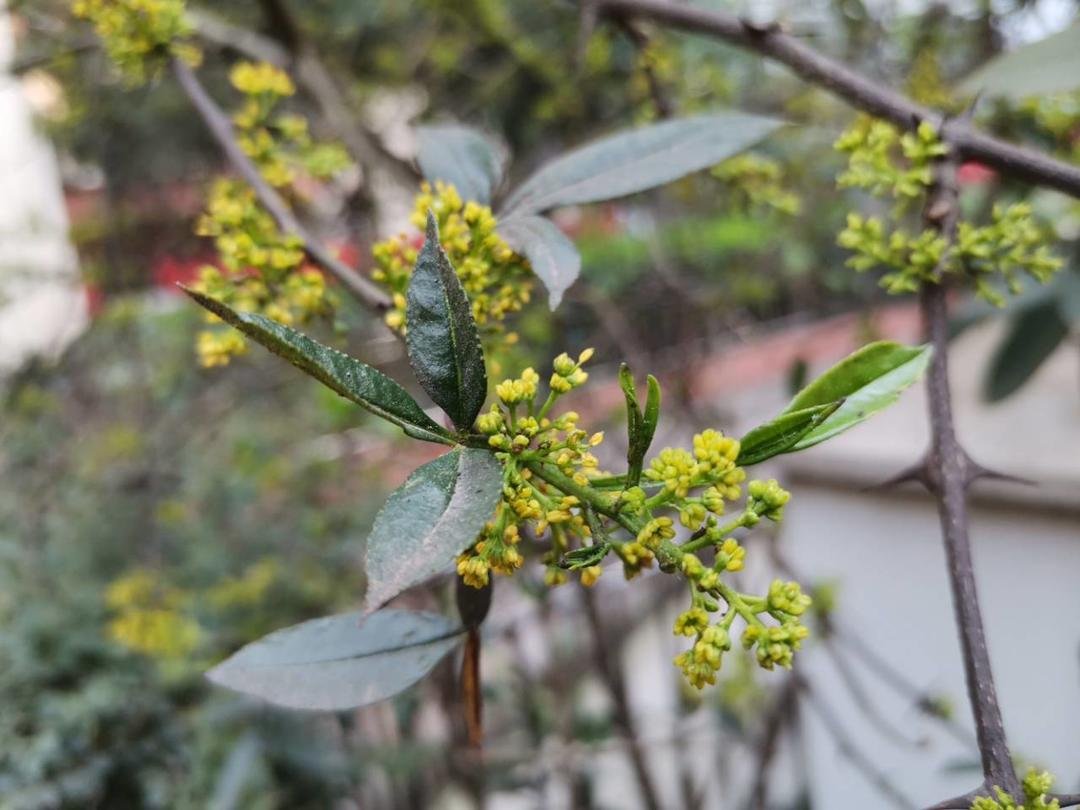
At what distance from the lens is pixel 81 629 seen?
4.50 feet

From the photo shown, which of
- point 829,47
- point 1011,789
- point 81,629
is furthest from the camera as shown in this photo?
point 829,47

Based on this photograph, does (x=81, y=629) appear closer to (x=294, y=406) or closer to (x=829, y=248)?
(x=294, y=406)

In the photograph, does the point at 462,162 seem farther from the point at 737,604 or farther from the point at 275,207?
the point at 737,604

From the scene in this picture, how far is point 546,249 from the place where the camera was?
1.32 ft

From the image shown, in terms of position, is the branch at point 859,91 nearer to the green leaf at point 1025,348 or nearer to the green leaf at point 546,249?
the green leaf at point 546,249

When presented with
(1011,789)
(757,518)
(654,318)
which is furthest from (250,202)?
(654,318)

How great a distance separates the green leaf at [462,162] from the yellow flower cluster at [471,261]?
6cm

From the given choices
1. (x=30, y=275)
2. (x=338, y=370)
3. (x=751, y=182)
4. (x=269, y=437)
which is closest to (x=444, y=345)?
(x=338, y=370)

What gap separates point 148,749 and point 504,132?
5.81 ft

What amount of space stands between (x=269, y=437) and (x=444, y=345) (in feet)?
5.58

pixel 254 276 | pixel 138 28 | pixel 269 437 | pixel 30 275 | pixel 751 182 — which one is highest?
pixel 30 275

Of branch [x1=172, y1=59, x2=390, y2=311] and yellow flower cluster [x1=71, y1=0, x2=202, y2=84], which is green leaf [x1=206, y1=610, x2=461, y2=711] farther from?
yellow flower cluster [x1=71, y1=0, x2=202, y2=84]

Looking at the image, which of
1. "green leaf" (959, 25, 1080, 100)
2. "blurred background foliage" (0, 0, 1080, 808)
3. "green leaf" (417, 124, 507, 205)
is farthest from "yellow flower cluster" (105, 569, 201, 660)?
"green leaf" (959, 25, 1080, 100)

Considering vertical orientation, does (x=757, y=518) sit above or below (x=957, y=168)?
below
